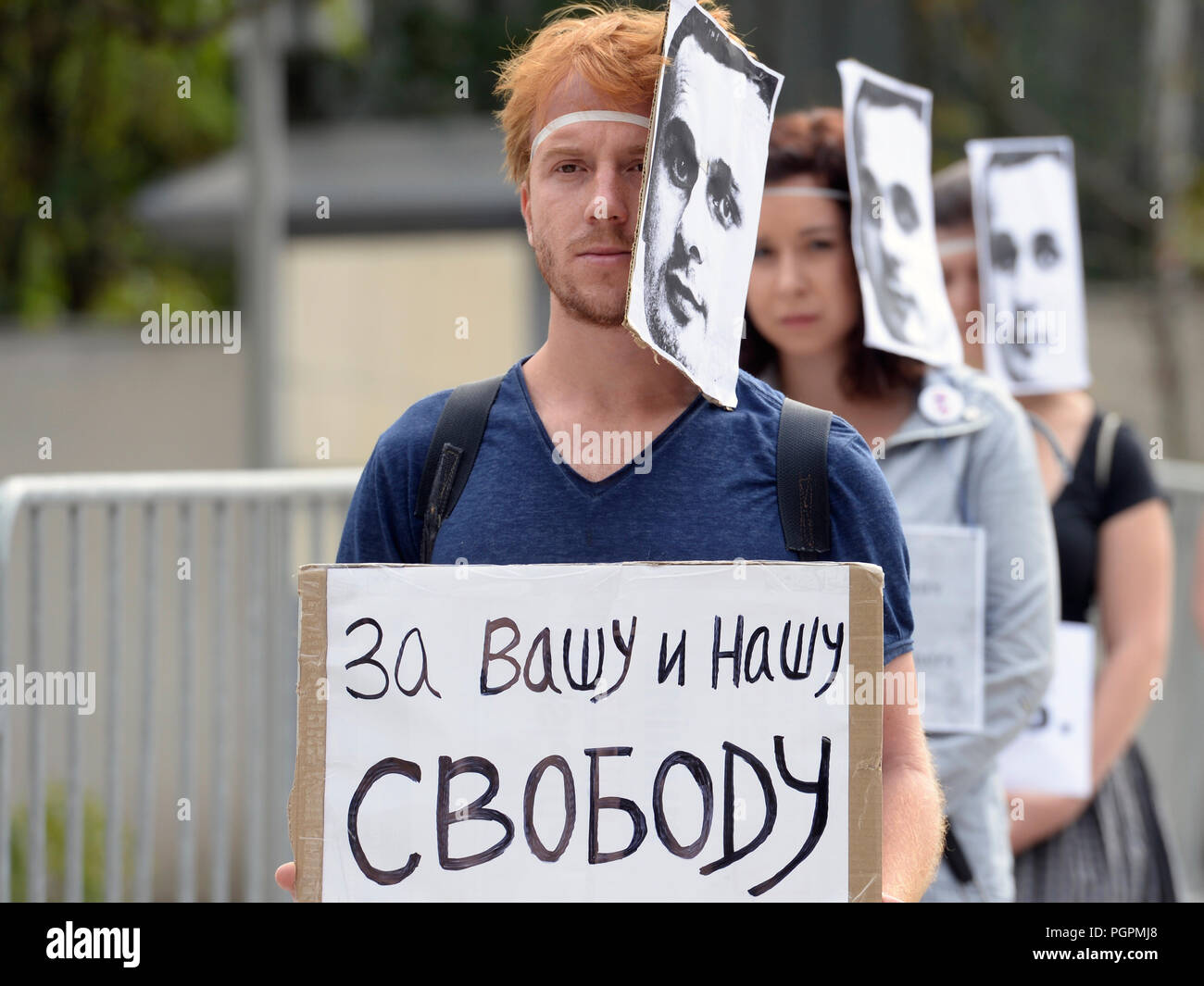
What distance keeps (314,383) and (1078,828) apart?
17.0 ft

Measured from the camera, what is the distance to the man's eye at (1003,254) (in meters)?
3.70

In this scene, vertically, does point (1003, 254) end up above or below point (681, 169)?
above

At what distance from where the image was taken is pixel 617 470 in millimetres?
1939

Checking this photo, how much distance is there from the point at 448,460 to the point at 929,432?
125 cm

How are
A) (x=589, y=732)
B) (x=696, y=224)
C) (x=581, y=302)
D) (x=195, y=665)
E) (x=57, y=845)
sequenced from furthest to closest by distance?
(x=57, y=845) < (x=195, y=665) < (x=581, y=302) < (x=696, y=224) < (x=589, y=732)

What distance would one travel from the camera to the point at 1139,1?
10.1 metres

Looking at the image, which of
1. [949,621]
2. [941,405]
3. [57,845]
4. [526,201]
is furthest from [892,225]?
[57,845]

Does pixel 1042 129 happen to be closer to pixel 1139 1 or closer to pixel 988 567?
pixel 1139 1

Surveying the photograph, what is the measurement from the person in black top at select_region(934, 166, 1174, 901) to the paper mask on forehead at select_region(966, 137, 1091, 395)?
16 cm

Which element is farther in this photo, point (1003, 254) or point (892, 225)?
point (1003, 254)

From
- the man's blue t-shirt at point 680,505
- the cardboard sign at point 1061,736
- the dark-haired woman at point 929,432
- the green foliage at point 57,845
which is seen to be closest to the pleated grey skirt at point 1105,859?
the cardboard sign at point 1061,736

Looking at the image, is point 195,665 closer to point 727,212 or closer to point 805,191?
point 805,191

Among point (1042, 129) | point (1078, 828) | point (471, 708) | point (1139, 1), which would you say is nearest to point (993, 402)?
point (1078, 828)

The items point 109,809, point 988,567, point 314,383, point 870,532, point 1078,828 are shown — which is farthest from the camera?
point 314,383
